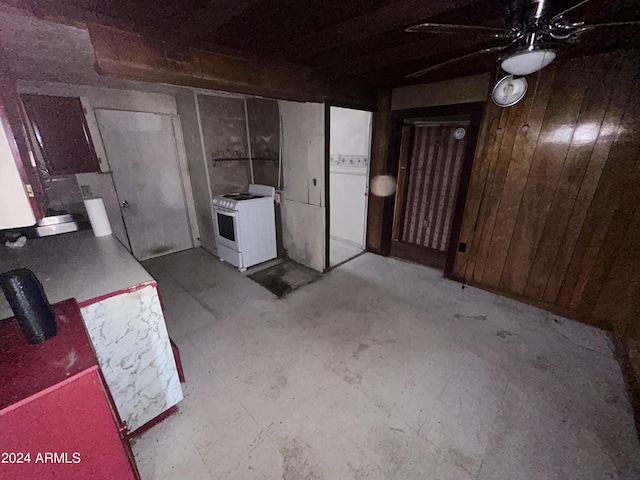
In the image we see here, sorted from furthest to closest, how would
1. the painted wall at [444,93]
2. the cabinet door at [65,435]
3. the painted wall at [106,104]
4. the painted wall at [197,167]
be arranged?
the painted wall at [197,167] → the painted wall at [106,104] → the painted wall at [444,93] → the cabinet door at [65,435]

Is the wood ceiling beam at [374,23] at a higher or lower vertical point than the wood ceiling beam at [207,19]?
higher

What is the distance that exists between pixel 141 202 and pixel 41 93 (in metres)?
1.51

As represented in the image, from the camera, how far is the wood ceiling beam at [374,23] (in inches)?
54.3

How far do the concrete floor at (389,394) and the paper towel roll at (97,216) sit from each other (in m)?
1.03

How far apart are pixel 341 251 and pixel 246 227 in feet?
5.33

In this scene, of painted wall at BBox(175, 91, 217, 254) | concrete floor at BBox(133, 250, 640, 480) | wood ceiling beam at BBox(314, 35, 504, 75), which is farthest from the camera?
painted wall at BBox(175, 91, 217, 254)

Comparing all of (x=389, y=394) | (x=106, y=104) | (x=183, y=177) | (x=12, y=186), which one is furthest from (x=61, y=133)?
(x=389, y=394)

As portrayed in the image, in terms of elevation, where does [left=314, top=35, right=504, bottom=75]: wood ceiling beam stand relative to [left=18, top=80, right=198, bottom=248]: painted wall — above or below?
above

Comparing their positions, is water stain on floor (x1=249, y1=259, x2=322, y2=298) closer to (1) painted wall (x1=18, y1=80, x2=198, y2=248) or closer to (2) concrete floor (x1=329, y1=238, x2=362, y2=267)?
(2) concrete floor (x1=329, y1=238, x2=362, y2=267)

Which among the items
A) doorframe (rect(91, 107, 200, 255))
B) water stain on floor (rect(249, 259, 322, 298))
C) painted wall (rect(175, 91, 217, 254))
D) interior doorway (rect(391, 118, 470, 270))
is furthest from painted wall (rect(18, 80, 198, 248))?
interior doorway (rect(391, 118, 470, 270))

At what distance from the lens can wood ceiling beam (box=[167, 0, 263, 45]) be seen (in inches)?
52.5

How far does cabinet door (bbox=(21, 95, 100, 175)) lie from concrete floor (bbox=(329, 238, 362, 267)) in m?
3.45

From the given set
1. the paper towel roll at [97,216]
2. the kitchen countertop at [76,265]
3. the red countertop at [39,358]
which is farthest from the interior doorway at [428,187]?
the red countertop at [39,358]

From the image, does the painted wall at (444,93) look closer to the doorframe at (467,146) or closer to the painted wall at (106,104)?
the doorframe at (467,146)
